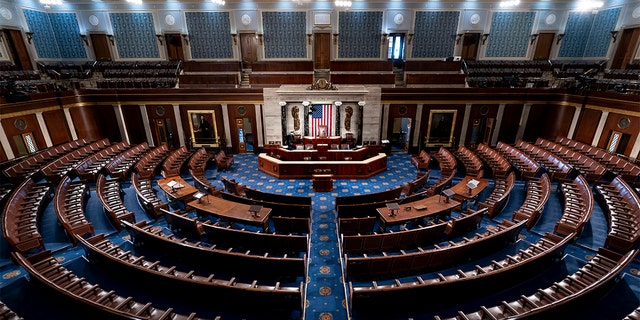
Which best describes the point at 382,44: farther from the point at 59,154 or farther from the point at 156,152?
the point at 59,154

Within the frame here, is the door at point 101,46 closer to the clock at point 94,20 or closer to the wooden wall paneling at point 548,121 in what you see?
the clock at point 94,20

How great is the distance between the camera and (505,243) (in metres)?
6.18

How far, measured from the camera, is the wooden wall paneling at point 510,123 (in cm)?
1365

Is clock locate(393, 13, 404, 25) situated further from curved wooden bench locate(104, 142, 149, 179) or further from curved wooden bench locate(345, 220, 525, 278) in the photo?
curved wooden bench locate(104, 142, 149, 179)

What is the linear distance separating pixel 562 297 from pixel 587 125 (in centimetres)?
1133

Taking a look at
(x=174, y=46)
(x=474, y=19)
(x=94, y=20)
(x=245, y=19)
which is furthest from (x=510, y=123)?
(x=94, y=20)

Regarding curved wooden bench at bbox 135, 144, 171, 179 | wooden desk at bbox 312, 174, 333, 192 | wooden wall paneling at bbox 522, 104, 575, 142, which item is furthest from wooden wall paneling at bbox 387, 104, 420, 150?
curved wooden bench at bbox 135, 144, 171, 179

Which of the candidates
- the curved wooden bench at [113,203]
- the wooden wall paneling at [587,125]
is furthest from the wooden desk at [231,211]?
the wooden wall paneling at [587,125]

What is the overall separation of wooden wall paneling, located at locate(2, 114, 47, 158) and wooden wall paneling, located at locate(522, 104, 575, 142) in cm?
2230

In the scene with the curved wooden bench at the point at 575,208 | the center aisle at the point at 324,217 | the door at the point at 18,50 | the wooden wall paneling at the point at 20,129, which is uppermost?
the door at the point at 18,50

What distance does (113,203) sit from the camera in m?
7.53

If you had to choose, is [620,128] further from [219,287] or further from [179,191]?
[179,191]

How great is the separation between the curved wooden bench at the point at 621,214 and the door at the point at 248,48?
52.6ft

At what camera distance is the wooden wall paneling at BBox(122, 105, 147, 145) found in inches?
541
